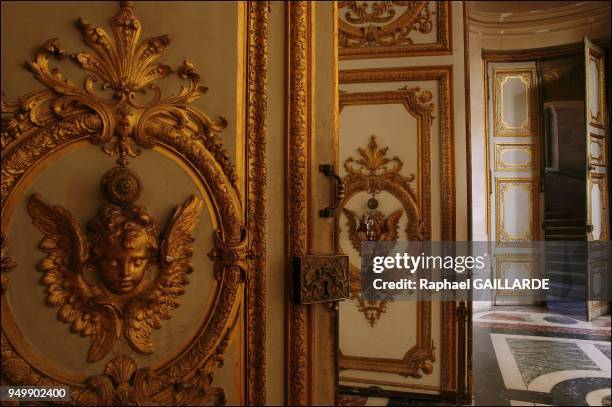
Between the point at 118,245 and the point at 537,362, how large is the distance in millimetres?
2659

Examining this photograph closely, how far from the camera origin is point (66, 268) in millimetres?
657

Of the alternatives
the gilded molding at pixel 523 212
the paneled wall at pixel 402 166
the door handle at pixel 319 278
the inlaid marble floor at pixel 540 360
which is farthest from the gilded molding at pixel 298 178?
the gilded molding at pixel 523 212

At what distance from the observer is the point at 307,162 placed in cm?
86

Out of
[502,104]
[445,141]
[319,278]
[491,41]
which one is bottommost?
[319,278]

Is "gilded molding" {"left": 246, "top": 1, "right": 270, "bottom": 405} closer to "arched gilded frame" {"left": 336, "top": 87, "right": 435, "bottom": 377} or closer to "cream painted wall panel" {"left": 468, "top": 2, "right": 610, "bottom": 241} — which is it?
"arched gilded frame" {"left": 336, "top": 87, "right": 435, "bottom": 377}

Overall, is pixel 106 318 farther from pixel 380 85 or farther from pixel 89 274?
pixel 380 85

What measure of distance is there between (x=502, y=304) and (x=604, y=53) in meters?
2.61

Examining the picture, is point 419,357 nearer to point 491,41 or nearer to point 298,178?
point 298,178

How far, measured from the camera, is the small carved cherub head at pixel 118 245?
660 mm

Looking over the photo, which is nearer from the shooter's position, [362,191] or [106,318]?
[106,318]

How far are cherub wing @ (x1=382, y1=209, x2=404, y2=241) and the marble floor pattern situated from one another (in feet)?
2.56

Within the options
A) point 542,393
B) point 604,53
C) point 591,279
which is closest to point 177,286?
point 542,393

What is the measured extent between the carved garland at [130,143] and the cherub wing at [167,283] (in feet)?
0.13

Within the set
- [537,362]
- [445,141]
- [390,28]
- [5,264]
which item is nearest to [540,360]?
[537,362]
